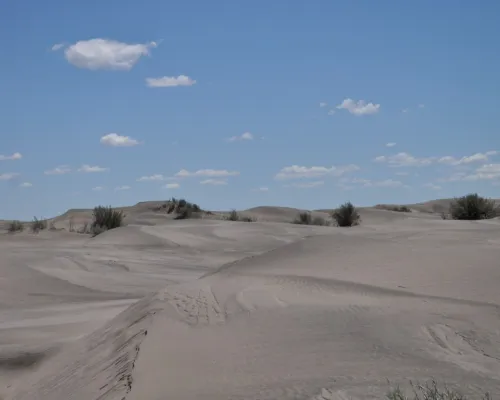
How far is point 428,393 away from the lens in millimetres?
2445

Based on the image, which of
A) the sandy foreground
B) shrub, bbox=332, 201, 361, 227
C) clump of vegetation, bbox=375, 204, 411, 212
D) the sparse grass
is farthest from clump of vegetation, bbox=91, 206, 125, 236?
the sparse grass

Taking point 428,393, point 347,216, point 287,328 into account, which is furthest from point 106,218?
point 428,393

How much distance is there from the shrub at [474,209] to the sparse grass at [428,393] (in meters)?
17.1

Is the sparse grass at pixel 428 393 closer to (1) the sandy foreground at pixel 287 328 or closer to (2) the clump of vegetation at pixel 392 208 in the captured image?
(1) the sandy foreground at pixel 287 328

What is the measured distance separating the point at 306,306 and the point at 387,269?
1.60 m

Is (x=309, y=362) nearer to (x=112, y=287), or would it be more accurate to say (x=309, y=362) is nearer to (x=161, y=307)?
(x=161, y=307)

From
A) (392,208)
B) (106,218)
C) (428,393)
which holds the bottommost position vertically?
(428,393)

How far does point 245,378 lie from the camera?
299cm

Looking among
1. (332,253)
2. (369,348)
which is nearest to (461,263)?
(332,253)

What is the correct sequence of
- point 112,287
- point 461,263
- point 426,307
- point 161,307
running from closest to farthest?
point 426,307 → point 161,307 → point 461,263 → point 112,287

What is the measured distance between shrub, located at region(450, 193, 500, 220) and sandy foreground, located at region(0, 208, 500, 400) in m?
11.1

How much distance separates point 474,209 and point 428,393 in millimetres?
17565

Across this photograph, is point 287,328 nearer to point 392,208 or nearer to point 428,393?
point 428,393

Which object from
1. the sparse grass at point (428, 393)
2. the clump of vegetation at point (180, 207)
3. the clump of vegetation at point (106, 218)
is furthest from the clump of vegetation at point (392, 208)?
the sparse grass at point (428, 393)
